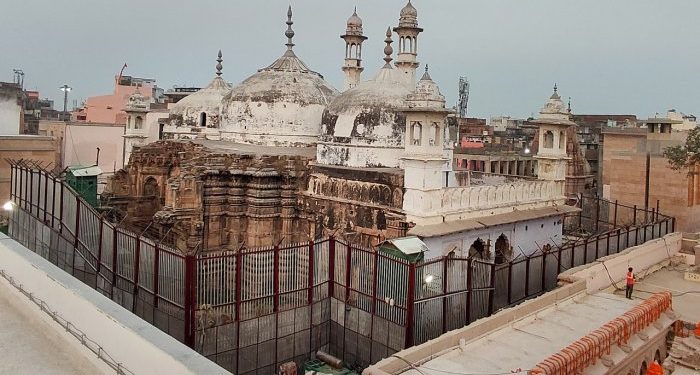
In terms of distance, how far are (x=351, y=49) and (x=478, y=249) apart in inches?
552

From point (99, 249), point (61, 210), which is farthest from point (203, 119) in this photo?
point (99, 249)

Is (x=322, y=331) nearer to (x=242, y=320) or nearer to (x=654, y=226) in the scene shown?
(x=242, y=320)

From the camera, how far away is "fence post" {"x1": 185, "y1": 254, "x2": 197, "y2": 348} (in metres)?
8.70

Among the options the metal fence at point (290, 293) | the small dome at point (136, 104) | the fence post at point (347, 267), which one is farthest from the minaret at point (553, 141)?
the small dome at point (136, 104)

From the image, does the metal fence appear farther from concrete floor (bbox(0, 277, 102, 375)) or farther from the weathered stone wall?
the weathered stone wall

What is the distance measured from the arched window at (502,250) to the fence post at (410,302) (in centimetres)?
671

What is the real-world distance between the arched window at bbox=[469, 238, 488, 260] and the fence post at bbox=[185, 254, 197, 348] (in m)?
7.62

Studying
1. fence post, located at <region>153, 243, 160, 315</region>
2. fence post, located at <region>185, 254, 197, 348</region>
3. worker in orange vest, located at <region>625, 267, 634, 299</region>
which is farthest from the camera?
worker in orange vest, located at <region>625, 267, 634, 299</region>

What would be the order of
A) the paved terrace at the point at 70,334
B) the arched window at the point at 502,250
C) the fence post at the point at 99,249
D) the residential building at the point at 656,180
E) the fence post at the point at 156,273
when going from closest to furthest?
1. the paved terrace at the point at 70,334
2. the fence post at the point at 156,273
3. the fence post at the point at 99,249
4. the arched window at the point at 502,250
5. the residential building at the point at 656,180

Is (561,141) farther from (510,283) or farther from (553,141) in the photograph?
(510,283)

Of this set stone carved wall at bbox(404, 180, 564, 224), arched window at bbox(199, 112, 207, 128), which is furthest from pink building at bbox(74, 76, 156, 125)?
stone carved wall at bbox(404, 180, 564, 224)

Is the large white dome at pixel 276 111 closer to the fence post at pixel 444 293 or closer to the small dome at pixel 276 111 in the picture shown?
the small dome at pixel 276 111

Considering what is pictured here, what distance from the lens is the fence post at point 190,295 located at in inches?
343

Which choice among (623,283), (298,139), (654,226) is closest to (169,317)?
(623,283)
